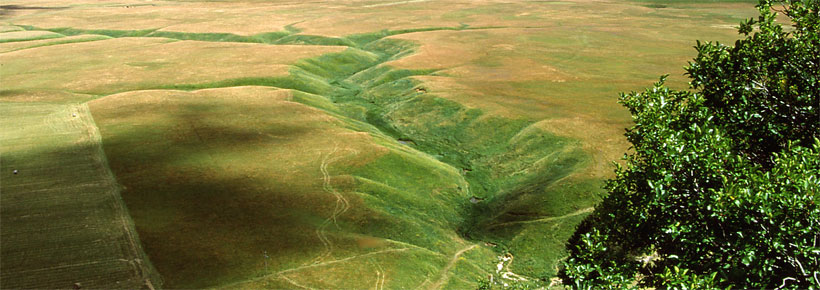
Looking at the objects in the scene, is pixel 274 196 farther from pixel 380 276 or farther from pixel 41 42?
pixel 41 42

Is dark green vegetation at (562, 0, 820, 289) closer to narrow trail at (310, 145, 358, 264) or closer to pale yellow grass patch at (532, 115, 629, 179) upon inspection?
narrow trail at (310, 145, 358, 264)

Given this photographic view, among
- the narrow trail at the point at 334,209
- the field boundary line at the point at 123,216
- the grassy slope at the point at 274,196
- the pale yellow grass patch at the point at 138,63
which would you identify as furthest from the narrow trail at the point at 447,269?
the pale yellow grass patch at the point at 138,63

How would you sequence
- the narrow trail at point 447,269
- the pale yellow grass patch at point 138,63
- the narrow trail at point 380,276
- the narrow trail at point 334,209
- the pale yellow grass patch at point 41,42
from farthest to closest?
the pale yellow grass patch at point 41,42 → the pale yellow grass patch at point 138,63 → the narrow trail at point 334,209 → the narrow trail at point 447,269 → the narrow trail at point 380,276

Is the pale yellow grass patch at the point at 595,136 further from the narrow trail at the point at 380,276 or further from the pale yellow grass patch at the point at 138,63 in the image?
the pale yellow grass patch at the point at 138,63

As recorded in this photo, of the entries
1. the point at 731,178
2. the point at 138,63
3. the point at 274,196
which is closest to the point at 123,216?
the point at 274,196

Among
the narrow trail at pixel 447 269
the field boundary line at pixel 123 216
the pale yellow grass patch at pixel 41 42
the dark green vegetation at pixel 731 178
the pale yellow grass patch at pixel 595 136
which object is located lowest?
the narrow trail at pixel 447 269

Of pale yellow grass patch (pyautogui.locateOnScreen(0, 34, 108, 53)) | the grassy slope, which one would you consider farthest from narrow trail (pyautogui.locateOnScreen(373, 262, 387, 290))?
pale yellow grass patch (pyautogui.locateOnScreen(0, 34, 108, 53))
